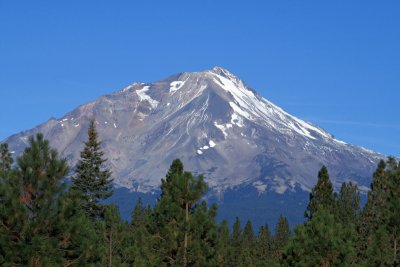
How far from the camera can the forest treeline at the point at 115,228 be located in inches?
1286

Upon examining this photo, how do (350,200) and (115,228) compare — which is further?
(350,200)

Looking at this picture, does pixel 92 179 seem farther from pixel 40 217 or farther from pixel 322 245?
pixel 40 217

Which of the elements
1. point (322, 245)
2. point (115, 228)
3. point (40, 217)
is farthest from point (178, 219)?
point (40, 217)

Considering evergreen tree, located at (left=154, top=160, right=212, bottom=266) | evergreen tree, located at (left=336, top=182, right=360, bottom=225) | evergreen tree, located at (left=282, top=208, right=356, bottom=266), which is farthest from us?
evergreen tree, located at (left=336, top=182, right=360, bottom=225)

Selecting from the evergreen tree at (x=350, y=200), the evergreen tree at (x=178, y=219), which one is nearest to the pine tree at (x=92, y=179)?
the evergreen tree at (x=178, y=219)

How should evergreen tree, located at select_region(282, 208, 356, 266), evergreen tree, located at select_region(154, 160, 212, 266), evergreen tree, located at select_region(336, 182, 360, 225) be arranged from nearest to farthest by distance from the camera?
evergreen tree, located at select_region(154, 160, 212, 266) < evergreen tree, located at select_region(282, 208, 356, 266) < evergreen tree, located at select_region(336, 182, 360, 225)

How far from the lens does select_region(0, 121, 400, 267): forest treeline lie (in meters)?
32.7

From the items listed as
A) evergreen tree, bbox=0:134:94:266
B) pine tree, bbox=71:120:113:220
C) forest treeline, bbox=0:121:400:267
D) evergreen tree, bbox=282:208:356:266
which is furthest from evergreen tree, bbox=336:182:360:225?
evergreen tree, bbox=0:134:94:266

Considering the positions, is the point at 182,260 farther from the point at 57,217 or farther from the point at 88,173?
the point at 88,173

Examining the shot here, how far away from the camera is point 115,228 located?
55531 millimetres

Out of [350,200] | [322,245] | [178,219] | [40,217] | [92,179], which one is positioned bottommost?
[40,217]

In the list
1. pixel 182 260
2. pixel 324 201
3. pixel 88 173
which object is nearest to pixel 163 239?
pixel 182 260

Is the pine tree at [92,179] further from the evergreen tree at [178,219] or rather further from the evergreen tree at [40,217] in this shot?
the evergreen tree at [40,217]

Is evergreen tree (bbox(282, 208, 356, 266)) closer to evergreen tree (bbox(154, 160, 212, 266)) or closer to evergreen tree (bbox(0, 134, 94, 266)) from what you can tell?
evergreen tree (bbox(154, 160, 212, 266))
